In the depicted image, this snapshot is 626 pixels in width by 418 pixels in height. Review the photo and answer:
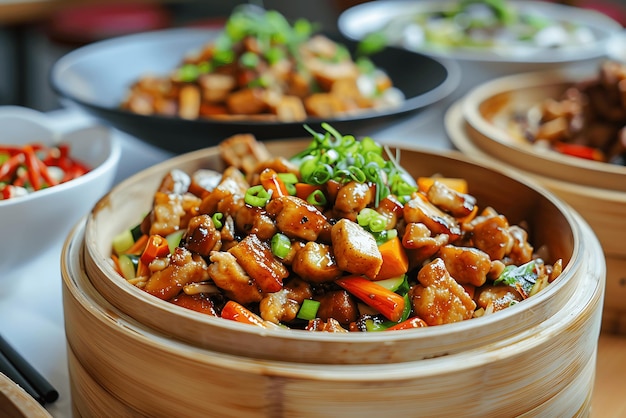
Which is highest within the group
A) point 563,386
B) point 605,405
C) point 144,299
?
point 144,299

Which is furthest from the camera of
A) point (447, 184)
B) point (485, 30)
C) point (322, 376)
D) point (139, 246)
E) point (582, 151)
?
point (485, 30)

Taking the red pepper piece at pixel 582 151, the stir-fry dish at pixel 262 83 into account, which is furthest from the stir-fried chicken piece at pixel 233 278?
the red pepper piece at pixel 582 151

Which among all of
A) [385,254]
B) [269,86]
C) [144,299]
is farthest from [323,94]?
[144,299]

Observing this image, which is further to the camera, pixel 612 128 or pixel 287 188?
pixel 612 128

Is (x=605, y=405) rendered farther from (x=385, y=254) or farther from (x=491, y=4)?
(x=491, y=4)

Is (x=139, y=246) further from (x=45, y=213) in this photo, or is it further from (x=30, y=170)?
(x=30, y=170)

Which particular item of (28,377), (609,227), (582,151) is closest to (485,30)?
(582,151)

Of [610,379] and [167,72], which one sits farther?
[167,72]
